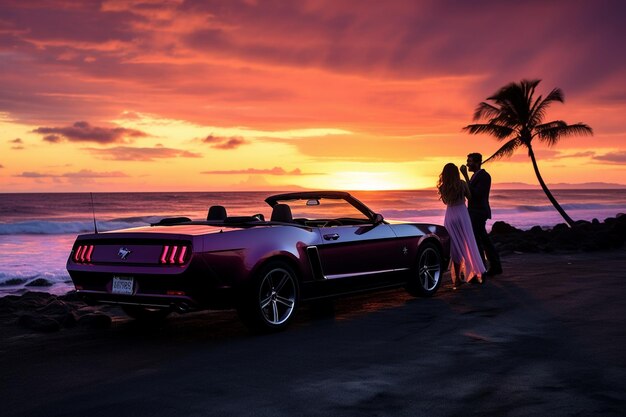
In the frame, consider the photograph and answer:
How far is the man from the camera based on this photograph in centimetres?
1245

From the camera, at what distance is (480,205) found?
12.5 meters

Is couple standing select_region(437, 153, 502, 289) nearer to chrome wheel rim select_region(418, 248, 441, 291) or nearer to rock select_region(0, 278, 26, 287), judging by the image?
chrome wheel rim select_region(418, 248, 441, 291)

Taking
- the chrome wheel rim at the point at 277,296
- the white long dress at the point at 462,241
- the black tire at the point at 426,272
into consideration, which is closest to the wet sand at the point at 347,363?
the chrome wheel rim at the point at 277,296

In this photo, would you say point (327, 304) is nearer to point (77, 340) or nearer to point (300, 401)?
point (77, 340)

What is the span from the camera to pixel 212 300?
7.02m

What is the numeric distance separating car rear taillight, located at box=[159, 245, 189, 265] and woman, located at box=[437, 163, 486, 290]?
5514mm

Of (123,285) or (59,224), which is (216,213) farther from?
(59,224)

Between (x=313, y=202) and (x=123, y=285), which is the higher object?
(x=313, y=202)

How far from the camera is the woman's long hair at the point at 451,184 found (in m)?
11.4

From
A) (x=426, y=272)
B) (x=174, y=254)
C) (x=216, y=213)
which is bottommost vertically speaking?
(x=426, y=272)

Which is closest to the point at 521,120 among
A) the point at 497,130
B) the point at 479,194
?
the point at 497,130

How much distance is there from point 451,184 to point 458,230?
2.41 ft

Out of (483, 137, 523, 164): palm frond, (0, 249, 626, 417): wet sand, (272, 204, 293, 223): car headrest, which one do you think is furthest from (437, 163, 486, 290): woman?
(483, 137, 523, 164): palm frond

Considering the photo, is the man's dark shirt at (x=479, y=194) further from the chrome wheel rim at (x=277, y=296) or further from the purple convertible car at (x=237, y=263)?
the chrome wheel rim at (x=277, y=296)
